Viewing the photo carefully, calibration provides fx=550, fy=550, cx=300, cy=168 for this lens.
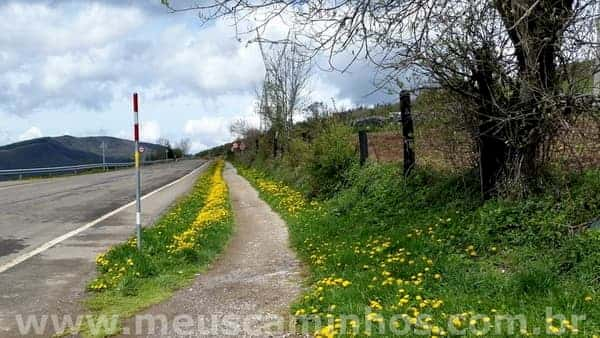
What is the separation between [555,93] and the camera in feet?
23.0

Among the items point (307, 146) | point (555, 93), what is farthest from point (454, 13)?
point (307, 146)

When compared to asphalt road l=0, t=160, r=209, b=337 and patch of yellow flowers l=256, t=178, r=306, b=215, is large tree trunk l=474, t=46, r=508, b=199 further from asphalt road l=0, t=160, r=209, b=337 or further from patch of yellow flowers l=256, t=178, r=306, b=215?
patch of yellow flowers l=256, t=178, r=306, b=215

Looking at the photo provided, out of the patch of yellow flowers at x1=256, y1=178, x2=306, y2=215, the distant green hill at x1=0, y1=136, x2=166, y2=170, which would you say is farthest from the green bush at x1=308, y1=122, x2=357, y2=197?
the distant green hill at x1=0, y1=136, x2=166, y2=170

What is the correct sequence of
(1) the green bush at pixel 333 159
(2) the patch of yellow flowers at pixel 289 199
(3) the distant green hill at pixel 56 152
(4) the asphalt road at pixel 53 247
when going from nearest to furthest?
1. (4) the asphalt road at pixel 53 247
2. (2) the patch of yellow flowers at pixel 289 199
3. (1) the green bush at pixel 333 159
4. (3) the distant green hill at pixel 56 152

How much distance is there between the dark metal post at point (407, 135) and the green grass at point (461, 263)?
2.80ft

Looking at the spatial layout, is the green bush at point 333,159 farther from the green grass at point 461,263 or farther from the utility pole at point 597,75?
the utility pole at point 597,75

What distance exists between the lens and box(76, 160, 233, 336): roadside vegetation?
6.07 meters

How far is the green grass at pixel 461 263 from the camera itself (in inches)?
183

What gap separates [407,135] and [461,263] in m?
4.70

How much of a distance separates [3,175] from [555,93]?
39.4 metres

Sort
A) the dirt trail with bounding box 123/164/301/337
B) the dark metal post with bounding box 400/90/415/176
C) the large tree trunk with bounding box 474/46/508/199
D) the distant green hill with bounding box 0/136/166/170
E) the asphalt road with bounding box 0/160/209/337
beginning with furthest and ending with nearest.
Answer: the distant green hill with bounding box 0/136/166/170
the dark metal post with bounding box 400/90/415/176
the large tree trunk with bounding box 474/46/508/199
the asphalt road with bounding box 0/160/209/337
the dirt trail with bounding box 123/164/301/337

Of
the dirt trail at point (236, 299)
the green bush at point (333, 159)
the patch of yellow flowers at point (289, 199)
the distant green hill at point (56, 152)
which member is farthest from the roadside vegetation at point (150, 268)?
the distant green hill at point (56, 152)

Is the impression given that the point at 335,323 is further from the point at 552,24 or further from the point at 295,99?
the point at 295,99

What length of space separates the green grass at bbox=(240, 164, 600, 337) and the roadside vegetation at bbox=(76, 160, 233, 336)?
5.51ft
